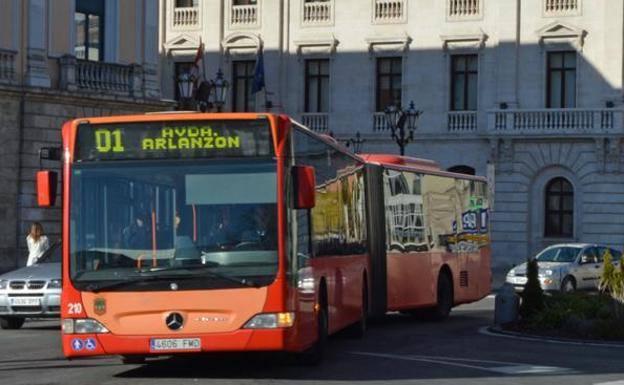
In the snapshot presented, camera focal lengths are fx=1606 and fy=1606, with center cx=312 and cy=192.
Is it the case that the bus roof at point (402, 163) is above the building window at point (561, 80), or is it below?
below

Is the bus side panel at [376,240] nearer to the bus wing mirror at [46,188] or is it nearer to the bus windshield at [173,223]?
the bus windshield at [173,223]

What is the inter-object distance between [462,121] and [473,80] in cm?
160

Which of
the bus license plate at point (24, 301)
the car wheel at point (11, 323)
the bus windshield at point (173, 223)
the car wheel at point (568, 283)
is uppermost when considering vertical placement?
the bus windshield at point (173, 223)

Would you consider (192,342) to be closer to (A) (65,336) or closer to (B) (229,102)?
(A) (65,336)

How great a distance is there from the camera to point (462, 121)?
59375 millimetres

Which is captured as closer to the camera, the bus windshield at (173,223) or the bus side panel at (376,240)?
the bus windshield at (173,223)

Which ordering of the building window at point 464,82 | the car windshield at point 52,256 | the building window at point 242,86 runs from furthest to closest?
the building window at point 242,86 → the building window at point 464,82 → the car windshield at point 52,256

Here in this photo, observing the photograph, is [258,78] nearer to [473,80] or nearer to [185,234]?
[473,80]

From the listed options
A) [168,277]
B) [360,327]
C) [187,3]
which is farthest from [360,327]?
[187,3]

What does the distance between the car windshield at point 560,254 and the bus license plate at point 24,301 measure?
60.7 ft

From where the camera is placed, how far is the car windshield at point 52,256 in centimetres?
2630

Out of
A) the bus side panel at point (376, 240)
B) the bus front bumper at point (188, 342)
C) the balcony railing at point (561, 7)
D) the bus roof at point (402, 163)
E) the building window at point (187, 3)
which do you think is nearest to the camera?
the bus front bumper at point (188, 342)

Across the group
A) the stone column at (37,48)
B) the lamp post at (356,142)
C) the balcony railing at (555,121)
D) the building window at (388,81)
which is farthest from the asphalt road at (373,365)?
the building window at (388,81)

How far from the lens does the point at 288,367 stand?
1833 centimetres
